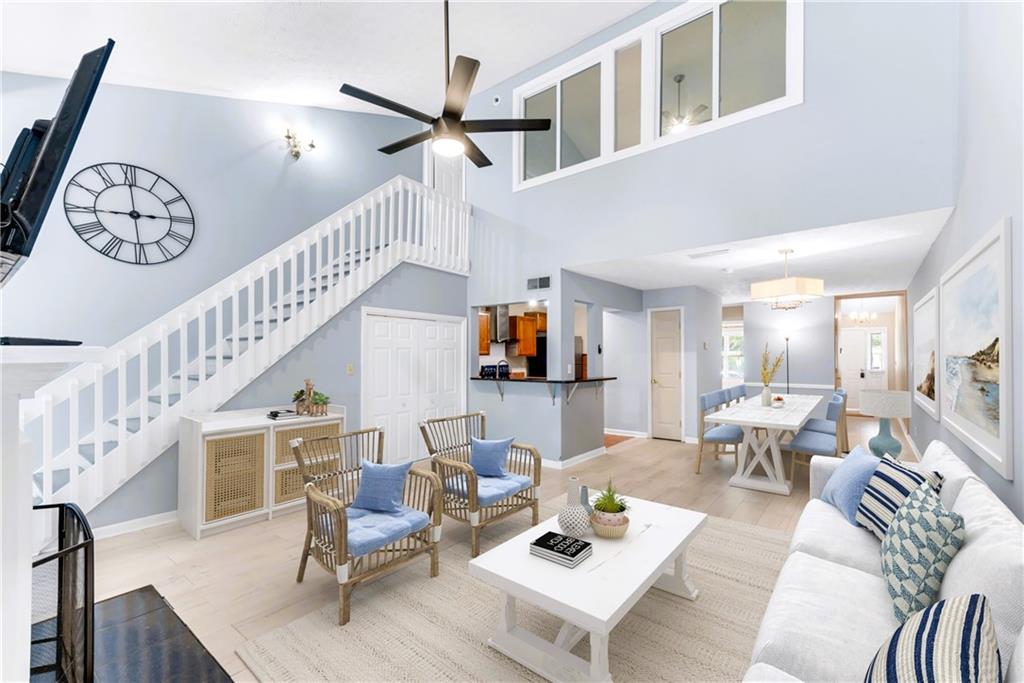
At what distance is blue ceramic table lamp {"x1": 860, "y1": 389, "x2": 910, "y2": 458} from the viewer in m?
3.62

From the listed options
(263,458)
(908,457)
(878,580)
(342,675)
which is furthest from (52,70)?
(908,457)

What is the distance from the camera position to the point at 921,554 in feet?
5.43

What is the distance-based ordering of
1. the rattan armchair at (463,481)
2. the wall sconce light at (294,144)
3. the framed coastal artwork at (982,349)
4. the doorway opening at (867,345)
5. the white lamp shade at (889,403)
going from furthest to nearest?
1. the doorway opening at (867,345)
2. the wall sconce light at (294,144)
3. the white lamp shade at (889,403)
4. the rattan armchair at (463,481)
5. the framed coastal artwork at (982,349)

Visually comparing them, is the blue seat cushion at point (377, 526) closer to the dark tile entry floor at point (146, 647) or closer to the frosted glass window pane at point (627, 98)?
the dark tile entry floor at point (146, 647)

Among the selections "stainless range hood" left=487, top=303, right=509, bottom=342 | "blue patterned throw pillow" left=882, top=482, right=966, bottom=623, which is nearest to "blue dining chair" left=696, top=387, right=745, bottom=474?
"stainless range hood" left=487, top=303, right=509, bottom=342

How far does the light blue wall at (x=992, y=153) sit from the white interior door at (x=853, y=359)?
8152mm

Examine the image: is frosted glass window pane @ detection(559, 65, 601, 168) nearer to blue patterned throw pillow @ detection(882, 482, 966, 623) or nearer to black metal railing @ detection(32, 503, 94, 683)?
blue patterned throw pillow @ detection(882, 482, 966, 623)

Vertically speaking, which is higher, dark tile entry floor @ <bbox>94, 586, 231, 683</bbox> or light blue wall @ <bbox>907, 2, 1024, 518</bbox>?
light blue wall @ <bbox>907, 2, 1024, 518</bbox>

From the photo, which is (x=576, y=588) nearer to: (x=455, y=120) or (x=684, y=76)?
(x=455, y=120)

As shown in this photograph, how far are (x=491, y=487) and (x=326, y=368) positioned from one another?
245 cm

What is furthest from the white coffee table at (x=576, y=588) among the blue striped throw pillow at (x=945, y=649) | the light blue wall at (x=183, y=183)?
the light blue wall at (x=183, y=183)

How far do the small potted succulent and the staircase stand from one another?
3.24 m

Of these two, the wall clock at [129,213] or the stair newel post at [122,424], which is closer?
the stair newel post at [122,424]

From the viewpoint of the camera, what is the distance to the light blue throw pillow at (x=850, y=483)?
2.45m
